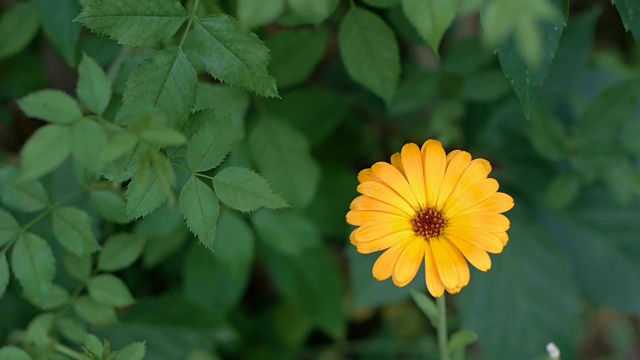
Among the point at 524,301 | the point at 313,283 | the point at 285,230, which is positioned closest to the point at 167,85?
the point at 285,230

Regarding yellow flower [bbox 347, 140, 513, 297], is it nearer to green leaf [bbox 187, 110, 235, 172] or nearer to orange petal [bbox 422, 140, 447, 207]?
orange petal [bbox 422, 140, 447, 207]

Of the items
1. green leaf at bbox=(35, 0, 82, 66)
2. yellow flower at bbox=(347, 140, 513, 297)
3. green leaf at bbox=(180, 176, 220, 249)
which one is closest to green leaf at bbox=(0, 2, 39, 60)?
green leaf at bbox=(35, 0, 82, 66)

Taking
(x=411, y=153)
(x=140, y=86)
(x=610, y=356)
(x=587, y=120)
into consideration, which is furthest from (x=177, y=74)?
(x=610, y=356)

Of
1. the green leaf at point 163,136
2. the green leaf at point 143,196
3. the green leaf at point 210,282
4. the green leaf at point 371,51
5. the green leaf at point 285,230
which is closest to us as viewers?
the green leaf at point 163,136

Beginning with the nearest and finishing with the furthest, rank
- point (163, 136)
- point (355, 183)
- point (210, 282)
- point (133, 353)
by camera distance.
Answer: point (163, 136) < point (133, 353) < point (210, 282) < point (355, 183)

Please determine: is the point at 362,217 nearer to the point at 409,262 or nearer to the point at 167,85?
the point at 409,262

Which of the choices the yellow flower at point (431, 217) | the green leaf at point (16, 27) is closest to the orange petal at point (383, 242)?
the yellow flower at point (431, 217)

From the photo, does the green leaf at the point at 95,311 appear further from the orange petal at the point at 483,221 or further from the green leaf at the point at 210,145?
the orange petal at the point at 483,221
